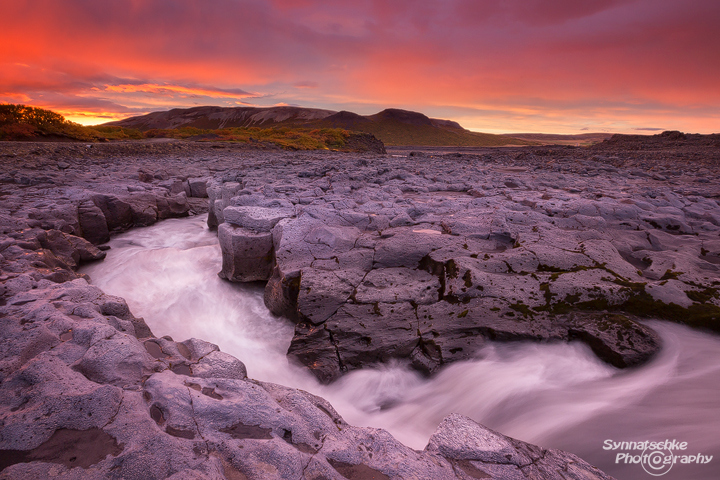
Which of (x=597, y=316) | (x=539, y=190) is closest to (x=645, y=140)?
(x=539, y=190)

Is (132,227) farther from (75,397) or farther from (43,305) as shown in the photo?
(75,397)

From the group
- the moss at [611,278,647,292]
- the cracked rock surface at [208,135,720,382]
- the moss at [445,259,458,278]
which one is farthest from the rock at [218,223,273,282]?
the moss at [611,278,647,292]

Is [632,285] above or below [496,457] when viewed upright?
above

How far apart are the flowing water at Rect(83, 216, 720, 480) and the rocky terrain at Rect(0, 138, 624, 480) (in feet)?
0.66

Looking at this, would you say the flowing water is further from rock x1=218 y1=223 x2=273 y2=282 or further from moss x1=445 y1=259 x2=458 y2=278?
rock x1=218 y1=223 x2=273 y2=282

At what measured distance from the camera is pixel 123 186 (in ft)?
26.6

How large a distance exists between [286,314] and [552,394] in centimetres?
304

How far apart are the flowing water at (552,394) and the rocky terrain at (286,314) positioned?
0.66ft

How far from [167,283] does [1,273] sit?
88.9 inches

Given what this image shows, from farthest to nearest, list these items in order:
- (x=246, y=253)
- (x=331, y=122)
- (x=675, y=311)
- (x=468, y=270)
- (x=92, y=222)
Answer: (x=331, y=122) → (x=92, y=222) → (x=246, y=253) → (x=468, y=270) → (x=675, y=311)

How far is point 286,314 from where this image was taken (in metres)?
4.29

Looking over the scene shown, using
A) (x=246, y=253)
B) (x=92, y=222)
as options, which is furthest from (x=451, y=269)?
(x=92, y=222)

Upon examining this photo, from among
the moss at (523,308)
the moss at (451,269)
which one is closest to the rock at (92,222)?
the moss at (451,269)

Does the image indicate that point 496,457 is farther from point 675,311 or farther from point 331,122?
point 331,122
